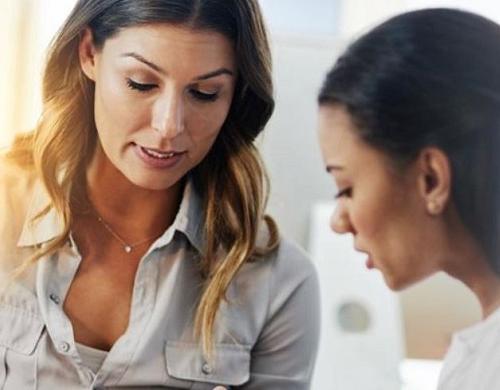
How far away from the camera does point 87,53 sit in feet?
2.33

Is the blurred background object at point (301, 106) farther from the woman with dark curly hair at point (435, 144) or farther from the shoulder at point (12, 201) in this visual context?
the woman with dark curly hair at point (435, 144)

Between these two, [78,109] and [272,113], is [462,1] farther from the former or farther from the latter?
[78,109]

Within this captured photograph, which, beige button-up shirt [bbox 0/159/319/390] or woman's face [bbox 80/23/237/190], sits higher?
woman's face [bbox 80/23/237/190]

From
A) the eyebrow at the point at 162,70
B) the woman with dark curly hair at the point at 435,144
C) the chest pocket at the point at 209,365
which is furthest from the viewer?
the chest pocket at the point at 209,365

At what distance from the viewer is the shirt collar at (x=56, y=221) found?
76cm

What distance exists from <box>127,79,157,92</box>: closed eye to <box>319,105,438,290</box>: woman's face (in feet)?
0.53

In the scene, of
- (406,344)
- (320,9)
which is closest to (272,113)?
(320,9)

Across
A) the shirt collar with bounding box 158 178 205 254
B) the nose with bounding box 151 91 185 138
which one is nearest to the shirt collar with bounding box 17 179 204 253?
the shirt collar with bounding box 158 178 205 254

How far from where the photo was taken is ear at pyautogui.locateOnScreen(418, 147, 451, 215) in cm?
53

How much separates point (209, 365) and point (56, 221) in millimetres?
181

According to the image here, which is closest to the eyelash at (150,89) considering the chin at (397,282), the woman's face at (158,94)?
the woman's face at (158,94)

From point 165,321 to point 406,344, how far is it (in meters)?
0.20

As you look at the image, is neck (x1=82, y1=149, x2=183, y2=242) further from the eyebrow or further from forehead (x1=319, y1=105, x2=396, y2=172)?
forehead (x1=319, y1=105, x2=396, y2=172)

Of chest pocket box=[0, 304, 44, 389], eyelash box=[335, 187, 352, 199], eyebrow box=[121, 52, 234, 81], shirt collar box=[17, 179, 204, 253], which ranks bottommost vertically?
chest pocket box=[0, 304, 44, 389]
